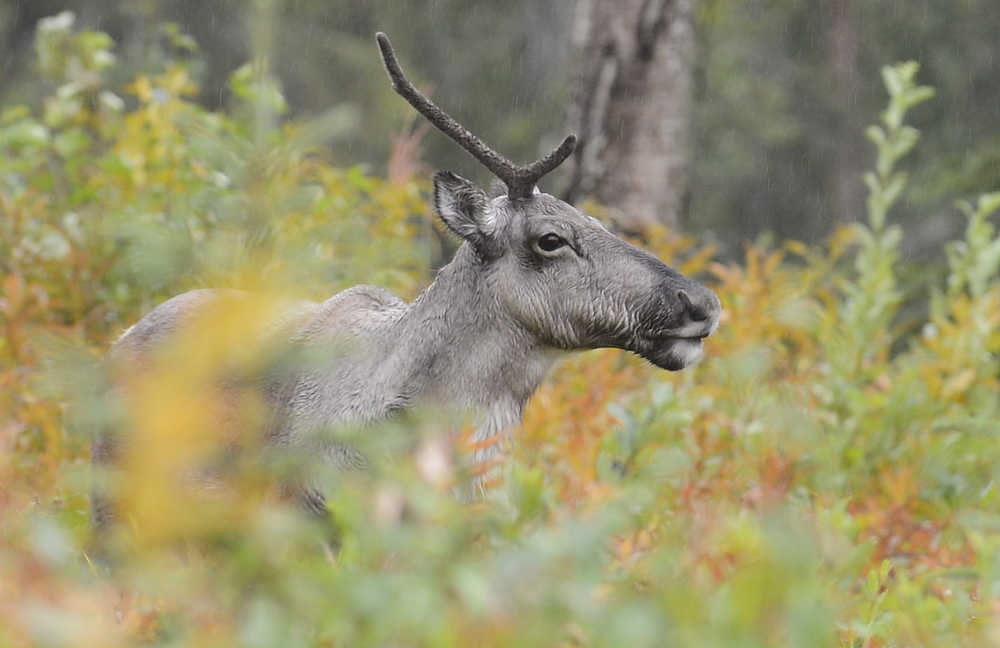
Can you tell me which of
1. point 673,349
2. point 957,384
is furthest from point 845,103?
point 673,349

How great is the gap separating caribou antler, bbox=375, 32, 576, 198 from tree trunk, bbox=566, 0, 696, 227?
13.0 feet

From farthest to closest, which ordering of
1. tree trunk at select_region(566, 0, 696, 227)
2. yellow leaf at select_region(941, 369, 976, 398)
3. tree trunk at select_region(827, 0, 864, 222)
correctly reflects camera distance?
tree trunk at select_region(827, 0, 864, 222)
tree trunk at select_region(566, 0, 696, 227)
yellow leaf at select_region(941, 369, 976, 398)

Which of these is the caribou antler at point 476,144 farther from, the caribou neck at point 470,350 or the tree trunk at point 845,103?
the tree trunk at point 845,103

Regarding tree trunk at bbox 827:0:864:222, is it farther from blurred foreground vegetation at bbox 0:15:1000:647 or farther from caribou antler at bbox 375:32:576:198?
caribou antler at bbox 375:32:576:198

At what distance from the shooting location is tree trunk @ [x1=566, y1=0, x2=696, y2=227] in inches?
323

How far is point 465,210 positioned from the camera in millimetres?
4215

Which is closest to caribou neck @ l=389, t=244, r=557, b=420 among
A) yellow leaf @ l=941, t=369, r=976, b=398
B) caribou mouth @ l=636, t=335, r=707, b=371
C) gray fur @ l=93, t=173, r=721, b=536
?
gray fur @ l=93, t=173, r=721, b=536

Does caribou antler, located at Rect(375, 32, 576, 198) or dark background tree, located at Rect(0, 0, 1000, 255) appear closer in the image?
caribou antler, located at Rect(375, 32, 576, 198)

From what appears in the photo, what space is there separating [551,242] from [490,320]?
35cm

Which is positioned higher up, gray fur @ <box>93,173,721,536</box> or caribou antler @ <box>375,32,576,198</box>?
caribou antler @ <box>375,32,576,198</box>

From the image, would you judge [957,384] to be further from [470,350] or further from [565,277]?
[470,350]

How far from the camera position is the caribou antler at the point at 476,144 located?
13.1 feet

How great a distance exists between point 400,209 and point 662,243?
1630 millimetres

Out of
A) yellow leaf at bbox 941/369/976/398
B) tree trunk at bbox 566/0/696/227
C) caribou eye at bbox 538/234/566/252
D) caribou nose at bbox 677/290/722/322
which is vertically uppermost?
tree trunk at bbox 566/0/696/227
